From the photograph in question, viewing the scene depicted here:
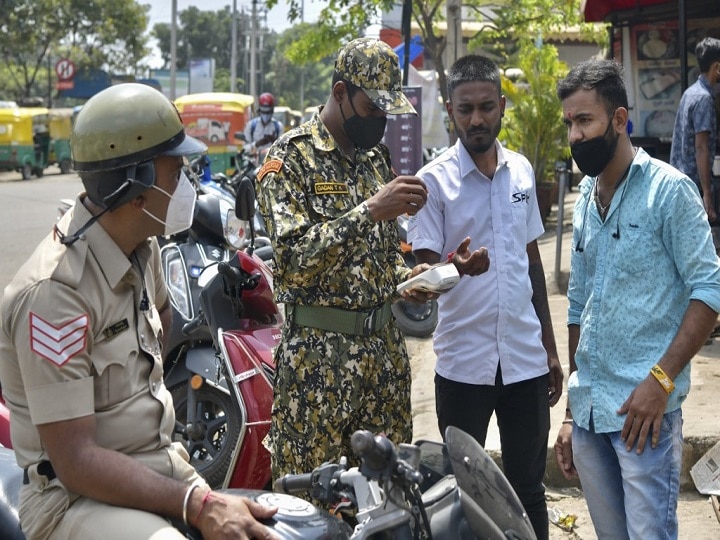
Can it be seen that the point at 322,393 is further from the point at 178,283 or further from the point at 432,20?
the point at 432,20

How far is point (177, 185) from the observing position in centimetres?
270

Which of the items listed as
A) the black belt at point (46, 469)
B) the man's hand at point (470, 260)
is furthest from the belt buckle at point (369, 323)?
the black belt at point (46, 469)

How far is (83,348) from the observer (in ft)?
7.85

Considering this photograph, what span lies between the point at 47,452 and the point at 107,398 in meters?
0.18

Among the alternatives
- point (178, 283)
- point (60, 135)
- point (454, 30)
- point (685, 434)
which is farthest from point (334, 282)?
point (60, 135)

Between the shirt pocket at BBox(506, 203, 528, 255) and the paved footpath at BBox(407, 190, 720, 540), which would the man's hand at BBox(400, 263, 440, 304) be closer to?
the shirt pocket at BBox(506, 203, 528, 255)

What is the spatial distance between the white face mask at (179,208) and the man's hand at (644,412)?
1.32 m

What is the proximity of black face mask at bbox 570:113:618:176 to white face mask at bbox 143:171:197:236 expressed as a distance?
1.15m

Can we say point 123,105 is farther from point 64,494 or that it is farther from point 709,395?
point 709,395

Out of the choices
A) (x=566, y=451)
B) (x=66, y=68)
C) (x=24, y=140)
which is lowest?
(x=566, y=451)

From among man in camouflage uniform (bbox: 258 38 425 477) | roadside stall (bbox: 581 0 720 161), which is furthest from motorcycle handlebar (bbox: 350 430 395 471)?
roadside stall (bbox: 581 0 720 161)

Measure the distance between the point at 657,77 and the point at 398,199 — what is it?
7.74 meters

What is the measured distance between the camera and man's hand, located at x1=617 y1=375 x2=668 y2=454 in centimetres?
292

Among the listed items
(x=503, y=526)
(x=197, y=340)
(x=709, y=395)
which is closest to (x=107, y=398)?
(x=503, y=526)
